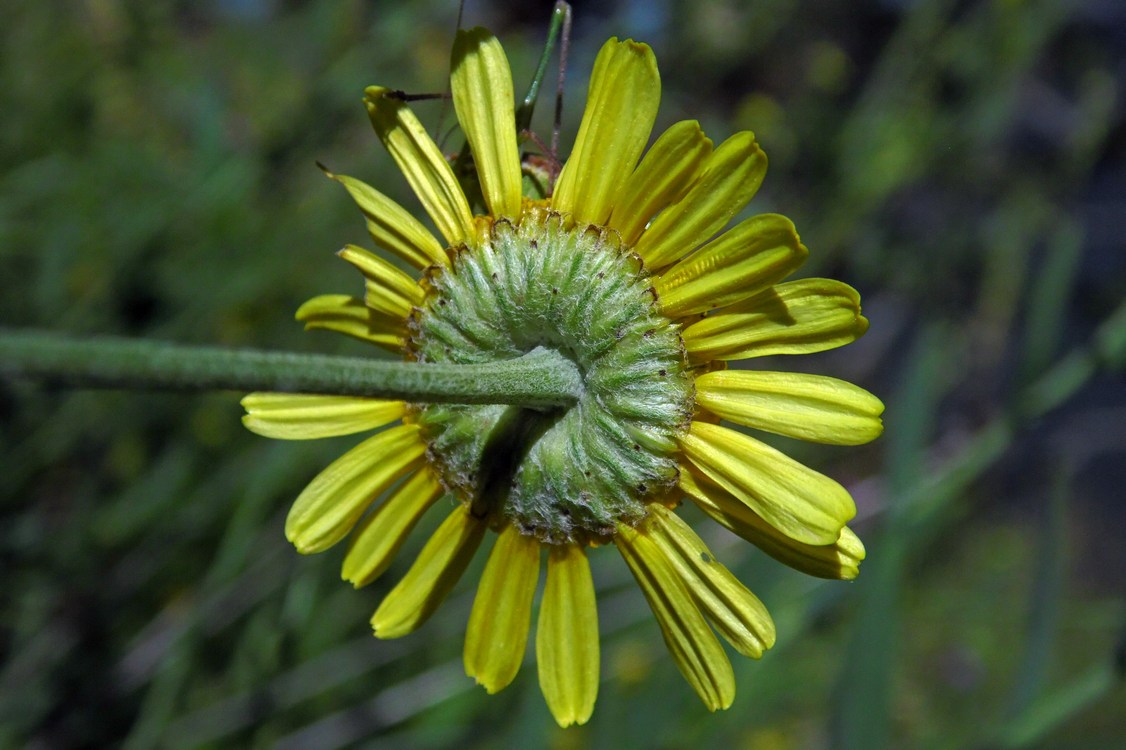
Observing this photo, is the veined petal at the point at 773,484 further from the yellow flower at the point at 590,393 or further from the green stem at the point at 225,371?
the green stem at the point at 225,371

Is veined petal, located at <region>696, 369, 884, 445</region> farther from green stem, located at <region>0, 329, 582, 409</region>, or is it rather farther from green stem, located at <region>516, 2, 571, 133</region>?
green stem, located at <region>516, 2, 571, 133</region>

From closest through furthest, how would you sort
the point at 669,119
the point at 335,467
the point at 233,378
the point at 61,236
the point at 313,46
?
the point at 233,378, the point at 335,467, the point at 61,236, the point at 313,46, the point at 669,119

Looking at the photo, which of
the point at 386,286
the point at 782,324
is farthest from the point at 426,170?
the point at 782,324

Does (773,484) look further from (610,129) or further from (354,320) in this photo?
(354,320)

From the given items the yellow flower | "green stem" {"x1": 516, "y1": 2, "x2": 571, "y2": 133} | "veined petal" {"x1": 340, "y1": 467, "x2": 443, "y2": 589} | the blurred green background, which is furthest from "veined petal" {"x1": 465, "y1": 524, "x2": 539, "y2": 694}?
the blurred green background

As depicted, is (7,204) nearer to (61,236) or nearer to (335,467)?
(61,236)

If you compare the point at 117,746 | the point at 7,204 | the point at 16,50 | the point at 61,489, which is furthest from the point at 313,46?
the point at 117,746
